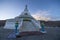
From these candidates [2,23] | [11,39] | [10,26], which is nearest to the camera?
[11,39]

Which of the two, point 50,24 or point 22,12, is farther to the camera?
point 50,24

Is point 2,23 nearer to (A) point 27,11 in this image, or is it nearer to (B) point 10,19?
(B) point 10,19

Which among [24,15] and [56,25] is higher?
[24,15]

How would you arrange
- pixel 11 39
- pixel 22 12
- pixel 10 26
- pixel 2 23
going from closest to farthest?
pixel 11 39 < pixel 10 26 < pixel 22 12 < pixel 2 23

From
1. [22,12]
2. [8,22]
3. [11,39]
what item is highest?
[22,12]

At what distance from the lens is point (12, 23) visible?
14.9 m

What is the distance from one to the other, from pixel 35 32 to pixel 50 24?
1103 cm

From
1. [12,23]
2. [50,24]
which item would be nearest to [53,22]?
A: [50,24]

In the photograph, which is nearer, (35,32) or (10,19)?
(35,32)

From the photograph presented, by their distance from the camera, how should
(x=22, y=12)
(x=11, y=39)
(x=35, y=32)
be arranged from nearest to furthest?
(x=11, y=39) < (x=35, y=32) < (x=22, y=12)

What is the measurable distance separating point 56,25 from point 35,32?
11266 millimetres

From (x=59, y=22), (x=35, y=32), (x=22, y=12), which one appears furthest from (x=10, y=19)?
(x=59, y=22)

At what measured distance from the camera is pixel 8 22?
1521cm

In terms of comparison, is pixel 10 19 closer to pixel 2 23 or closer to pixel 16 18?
pixel 16 18
